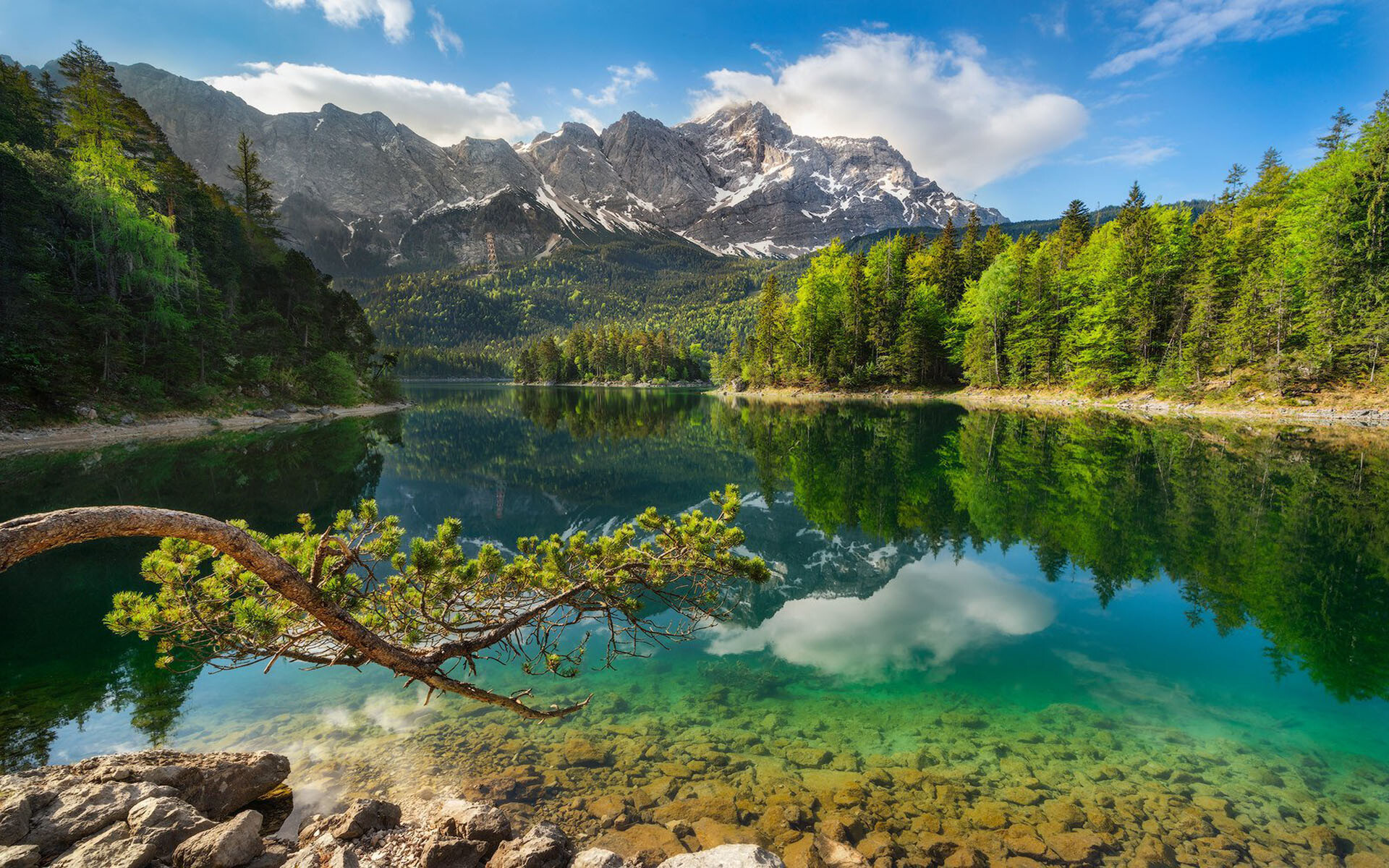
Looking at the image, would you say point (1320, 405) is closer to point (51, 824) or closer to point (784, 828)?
point (784, 828)

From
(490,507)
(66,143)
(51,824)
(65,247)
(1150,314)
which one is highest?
(66,143)

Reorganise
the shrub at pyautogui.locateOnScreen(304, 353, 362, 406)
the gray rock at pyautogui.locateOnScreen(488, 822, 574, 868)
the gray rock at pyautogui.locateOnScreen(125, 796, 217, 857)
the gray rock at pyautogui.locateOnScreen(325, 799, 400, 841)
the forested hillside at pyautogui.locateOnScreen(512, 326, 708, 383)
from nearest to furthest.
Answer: the gray rock at pyautogui.locateOnScreen(125, 796, 217, 857)
the gray rock at pyautogui.locateOnScreen(488, 822, 574, 868)
the gray rock at pyautogui.locateOnScreen(325, 799, 400, 841)
the shrub at pyautogui.locateOnScreen(304, 353, 362, 406)
the forested hillside at pyautogui.locateOnScreen(512, 326, 708, 383)

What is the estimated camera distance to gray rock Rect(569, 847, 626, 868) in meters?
4.36

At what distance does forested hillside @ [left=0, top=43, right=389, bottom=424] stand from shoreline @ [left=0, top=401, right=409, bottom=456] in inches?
42.0

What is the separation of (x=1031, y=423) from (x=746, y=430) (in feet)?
71.0

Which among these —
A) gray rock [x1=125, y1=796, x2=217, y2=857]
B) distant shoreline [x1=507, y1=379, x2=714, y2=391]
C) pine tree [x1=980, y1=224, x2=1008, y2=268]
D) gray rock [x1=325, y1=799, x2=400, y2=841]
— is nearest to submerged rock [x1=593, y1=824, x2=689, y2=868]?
gray rock [x1=325, y1=799, x2=400, y2=841]

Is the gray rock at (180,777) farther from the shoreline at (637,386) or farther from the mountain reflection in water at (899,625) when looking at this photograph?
the shoreline at (637,386)

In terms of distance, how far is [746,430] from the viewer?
41.3 m

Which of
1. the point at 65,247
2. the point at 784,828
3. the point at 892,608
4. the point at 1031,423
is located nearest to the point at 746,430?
the point at 1031,423

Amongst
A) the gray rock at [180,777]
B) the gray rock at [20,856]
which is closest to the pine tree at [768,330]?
the gray rock at [180,777]

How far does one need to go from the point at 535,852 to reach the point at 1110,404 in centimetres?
6480

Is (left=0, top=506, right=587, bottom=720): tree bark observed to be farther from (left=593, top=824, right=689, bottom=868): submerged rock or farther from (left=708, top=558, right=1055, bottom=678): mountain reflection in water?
(left=708, top=558, right=1055, bottom=678): mountain reflection in water

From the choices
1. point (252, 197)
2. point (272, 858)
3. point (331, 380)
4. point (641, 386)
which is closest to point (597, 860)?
point (272, 858)

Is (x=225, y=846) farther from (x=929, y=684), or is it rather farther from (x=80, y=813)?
(x=929, y=684)
